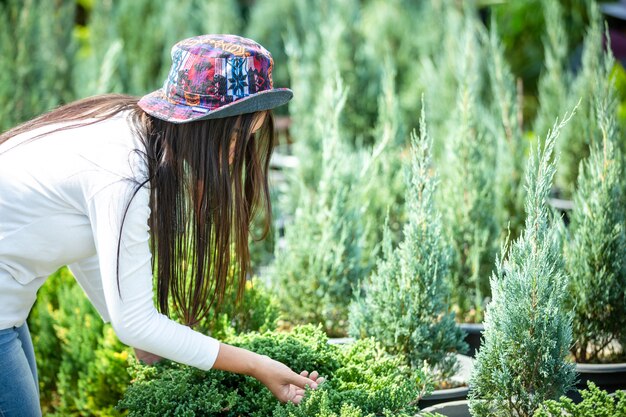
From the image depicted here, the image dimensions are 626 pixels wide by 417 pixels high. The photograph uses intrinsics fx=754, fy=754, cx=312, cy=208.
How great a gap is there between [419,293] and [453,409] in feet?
1.42

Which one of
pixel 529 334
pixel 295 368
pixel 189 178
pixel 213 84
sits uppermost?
pixel 213 84

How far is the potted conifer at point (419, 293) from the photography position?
9.16 ft

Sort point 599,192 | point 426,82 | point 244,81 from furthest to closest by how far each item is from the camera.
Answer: point 426,82
point 599,192
point 244,81

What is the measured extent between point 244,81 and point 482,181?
203cm

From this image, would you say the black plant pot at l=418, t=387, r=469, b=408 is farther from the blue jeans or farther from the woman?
the blue jeans

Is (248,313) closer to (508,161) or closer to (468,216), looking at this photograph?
(468,216)

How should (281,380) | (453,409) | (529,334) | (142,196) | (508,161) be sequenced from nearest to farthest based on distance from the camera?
(142,196), (281,380), (529,334), (453,409), (508,161)

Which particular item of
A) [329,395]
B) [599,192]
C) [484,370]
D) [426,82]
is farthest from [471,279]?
[426,82]

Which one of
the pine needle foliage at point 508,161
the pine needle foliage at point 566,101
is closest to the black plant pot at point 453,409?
the pine needle foliage at point 508,161

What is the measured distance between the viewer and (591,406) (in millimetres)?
2098

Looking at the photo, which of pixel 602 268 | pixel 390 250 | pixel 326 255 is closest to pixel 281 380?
pixel 390 250

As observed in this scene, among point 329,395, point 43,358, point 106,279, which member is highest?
point 106,279

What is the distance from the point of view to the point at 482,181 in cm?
381

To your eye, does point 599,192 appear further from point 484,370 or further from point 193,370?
point 193,370
